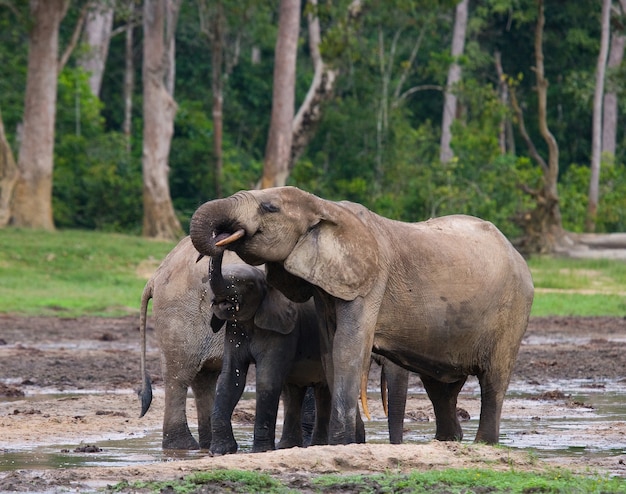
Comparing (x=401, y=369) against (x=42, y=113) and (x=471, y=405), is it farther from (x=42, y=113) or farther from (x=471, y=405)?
(x=42, y=113)

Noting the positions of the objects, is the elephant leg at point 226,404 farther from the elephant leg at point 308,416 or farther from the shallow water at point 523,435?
the elephant leg at point 308,416

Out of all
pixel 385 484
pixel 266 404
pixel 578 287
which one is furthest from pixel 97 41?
pixel 385 484

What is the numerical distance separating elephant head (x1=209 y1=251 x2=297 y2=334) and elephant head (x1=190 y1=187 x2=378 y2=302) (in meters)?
0.33

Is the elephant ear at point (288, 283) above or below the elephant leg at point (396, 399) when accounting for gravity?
above

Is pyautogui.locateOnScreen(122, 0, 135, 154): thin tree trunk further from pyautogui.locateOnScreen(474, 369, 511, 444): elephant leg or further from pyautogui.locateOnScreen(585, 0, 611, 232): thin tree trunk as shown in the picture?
pyautogui.locateOnScreen(474, 369, 511, 444): elephant leg

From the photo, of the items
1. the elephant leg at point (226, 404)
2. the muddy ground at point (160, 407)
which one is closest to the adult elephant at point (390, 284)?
the muddy ground at point (160, 407)

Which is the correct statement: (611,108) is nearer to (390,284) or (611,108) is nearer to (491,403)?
(491,403)

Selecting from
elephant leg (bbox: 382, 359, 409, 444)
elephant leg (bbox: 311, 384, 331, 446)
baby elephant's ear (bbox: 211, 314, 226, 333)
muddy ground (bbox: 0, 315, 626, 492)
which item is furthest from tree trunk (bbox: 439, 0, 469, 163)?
baby elephant's ear (bbox: 211, 314, 226, 333)

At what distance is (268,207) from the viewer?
329 inches

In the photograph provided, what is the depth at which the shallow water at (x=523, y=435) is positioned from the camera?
30.0ft

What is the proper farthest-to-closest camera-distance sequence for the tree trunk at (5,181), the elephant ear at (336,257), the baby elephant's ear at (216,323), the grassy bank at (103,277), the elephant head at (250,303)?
the tree trunk at (5,181) → the grassy bank at (103,277) → the baby elephant's ear at (216,323) → the elephant head at (250,303) → the elephant ear at (336,257)

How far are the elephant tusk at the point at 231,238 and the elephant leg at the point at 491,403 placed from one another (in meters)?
2.45

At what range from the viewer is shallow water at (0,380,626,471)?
9.14 meters

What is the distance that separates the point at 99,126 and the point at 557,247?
12.9m
